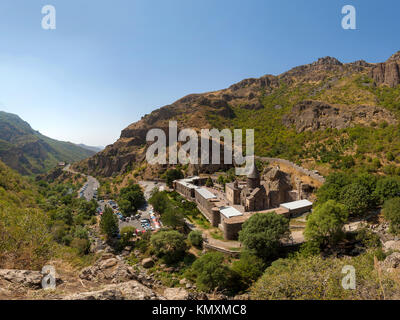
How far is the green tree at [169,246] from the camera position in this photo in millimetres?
24016

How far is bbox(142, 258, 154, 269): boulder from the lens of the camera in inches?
933

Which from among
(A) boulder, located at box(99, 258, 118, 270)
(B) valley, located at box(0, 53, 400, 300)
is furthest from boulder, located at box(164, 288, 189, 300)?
(A) boulder, located at box(99, 258, 118, 270)

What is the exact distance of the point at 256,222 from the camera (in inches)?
825

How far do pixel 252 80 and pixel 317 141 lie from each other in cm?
8499

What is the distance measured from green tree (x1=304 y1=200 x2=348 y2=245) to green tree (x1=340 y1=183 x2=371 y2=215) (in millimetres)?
3871

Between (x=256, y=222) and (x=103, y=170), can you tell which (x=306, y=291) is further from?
(x=103, y=170)

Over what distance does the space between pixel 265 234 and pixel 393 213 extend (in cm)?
1351

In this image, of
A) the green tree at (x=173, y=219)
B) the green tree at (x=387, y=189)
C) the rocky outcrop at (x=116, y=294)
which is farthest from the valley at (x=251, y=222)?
the green tree at (x=173, y=219)

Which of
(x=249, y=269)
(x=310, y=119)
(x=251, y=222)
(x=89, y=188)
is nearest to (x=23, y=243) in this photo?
(x=249, y=269)

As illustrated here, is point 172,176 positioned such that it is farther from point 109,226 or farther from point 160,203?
point 109,226

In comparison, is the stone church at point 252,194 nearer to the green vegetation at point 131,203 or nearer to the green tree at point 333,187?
the green tree at point 333,187

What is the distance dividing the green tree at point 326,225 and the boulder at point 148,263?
1853cm

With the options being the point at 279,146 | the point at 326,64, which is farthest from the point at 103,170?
the point at 326,64

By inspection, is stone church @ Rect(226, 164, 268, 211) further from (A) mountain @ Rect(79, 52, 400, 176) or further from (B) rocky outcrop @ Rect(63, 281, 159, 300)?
(B) rocky outcrop @ Rect(63, 281, 159, 300)
